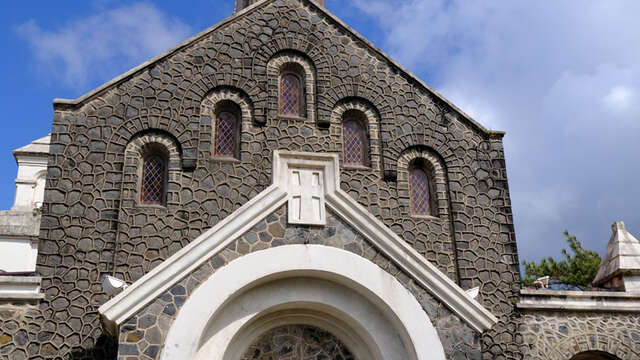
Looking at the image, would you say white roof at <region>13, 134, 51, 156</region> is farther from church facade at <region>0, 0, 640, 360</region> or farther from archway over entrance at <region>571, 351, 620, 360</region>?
archway over entrance at <region>571, 351, 620, 360</region>

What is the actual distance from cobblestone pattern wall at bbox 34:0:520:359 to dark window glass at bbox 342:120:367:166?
14.9 inches

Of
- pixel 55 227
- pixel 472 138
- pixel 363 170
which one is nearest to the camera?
pixel 55 227

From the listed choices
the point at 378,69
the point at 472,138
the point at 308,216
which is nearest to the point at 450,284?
the point at 308,216

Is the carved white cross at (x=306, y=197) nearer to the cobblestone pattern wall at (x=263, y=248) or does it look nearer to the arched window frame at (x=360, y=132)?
the cobblestone pattern wall at (x=263, y=248)

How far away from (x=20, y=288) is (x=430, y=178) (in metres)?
8.78

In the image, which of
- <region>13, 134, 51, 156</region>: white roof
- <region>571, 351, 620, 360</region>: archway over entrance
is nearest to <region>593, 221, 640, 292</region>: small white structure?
<region>571, 351, 620, 360</region>: archway over entrance

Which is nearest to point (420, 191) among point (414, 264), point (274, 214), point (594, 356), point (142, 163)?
point (414, 264)

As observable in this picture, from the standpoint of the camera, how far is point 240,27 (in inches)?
644

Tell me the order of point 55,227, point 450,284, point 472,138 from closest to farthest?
point 450,284, point 55,227, point 472,138

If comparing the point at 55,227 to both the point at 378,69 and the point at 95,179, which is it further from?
the point at 378,69

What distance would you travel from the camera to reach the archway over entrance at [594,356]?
15016 millimetres

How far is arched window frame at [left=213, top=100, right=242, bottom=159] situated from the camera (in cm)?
1522

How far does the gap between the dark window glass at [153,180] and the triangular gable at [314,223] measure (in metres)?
3.17

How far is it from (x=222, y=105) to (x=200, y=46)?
1486 millimetres
